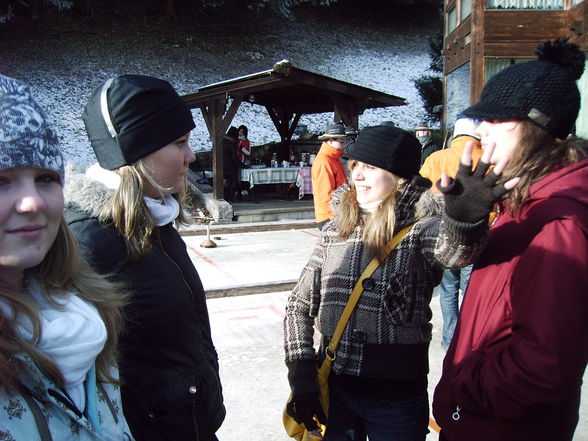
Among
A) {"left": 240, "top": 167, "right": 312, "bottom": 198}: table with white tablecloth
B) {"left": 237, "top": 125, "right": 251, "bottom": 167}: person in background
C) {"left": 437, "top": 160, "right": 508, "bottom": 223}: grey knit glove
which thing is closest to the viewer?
{"left": 437, "top": 160, "right": 508, "bottom": 223}: grey knit glove

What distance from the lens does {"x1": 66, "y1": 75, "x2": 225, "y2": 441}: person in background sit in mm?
1505

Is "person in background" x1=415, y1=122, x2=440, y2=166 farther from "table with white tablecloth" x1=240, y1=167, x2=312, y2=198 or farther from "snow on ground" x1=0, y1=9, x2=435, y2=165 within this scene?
"snow on ground" x1=0, y1=9, x2=435, y2=165

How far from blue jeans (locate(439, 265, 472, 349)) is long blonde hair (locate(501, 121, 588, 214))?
2721 mm

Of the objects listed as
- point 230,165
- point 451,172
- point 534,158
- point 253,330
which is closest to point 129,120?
point 534,158

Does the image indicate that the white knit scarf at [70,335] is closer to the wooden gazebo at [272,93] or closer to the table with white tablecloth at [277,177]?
the wooden gazebo at [272,93]

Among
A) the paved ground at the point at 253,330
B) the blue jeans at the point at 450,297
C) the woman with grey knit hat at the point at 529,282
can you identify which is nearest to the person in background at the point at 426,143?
the paved ground at the point at 253,330

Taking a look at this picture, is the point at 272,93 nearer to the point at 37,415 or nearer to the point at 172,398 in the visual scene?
the point at 172,398

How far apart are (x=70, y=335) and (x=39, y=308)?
99 mm

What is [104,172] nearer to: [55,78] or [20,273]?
[20,273]

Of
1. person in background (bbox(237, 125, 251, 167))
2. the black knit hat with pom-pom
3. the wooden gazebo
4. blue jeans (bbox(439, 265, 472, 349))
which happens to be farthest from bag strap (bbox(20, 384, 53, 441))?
person in background (bbox(237, 125, 251, 167))

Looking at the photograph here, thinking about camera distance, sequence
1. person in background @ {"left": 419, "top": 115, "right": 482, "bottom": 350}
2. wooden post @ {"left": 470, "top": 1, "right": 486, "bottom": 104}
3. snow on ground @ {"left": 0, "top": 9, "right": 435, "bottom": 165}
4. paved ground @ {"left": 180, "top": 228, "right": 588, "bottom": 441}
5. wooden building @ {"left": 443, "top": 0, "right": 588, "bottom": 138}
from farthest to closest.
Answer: snow on ground @ {"left": 0, "top": 9, "right": 435, "bottom": 165} → wooden post @ {"left": 470, "top": 1, "right": 486, "bottom": 104} → wooden building @ {"left": 443, "top": 0, "right": 588, "bottom": 138} → person in background @ {"left": 419, "top": 115, "right": 482, "bottom": 350} → paved ground @ {"left": 180, "top": 228, "right": 588, "bottom": 441}

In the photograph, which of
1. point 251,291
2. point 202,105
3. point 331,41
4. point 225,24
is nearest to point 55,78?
point 225,24

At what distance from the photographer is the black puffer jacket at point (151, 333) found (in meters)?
1.49

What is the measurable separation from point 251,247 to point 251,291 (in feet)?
8.74
